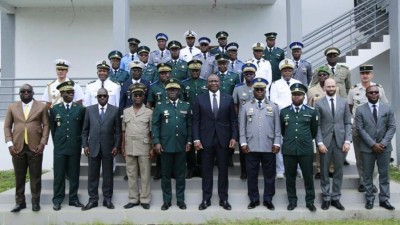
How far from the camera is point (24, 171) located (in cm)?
659

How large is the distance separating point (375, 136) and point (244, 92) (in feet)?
6.83

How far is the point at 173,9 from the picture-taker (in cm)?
1269

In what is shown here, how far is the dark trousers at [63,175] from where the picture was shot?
260 inches

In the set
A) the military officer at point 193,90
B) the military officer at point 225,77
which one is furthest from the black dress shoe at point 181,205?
the military officer at point 225,77

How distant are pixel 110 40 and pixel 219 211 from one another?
7.80 meters

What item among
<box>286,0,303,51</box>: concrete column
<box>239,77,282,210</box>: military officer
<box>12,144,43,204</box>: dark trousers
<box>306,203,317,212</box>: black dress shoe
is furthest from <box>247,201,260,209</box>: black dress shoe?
<box>286,0,303,51</box>: concrete column

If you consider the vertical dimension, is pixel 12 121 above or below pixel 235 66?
below

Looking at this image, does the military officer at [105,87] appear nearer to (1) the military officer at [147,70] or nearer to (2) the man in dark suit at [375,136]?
(1) the military officer at [147,70]

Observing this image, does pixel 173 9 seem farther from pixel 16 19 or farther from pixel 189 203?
pixel 189 203

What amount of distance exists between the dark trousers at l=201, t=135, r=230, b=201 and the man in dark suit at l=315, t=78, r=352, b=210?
4.69 feet

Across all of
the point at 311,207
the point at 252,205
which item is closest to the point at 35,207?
the point at 252,205

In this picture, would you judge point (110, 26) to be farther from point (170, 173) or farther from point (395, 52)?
point (395, 52)

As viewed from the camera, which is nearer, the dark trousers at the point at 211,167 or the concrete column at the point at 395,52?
the dark trousers at the point at 211,167

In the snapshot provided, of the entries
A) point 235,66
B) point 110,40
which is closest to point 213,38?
point 110,40
